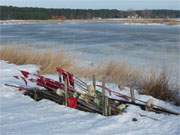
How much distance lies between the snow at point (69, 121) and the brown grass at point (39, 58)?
429 centimetres

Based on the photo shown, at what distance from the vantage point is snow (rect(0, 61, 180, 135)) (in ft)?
16.9

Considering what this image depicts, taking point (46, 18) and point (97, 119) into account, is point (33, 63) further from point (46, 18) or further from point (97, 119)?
point (46, 18)

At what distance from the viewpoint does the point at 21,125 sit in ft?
17.7

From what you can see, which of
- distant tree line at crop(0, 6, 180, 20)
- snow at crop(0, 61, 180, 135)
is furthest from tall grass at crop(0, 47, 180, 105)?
distant tree line at crop(0, 6, 180, 20)

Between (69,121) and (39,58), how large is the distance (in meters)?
6.76

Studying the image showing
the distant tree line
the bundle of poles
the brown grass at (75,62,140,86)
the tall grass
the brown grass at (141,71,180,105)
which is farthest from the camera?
the distant tree line

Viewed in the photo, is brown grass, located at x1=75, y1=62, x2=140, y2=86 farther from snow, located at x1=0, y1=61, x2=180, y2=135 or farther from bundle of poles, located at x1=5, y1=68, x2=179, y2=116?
snow, located at x1=0, y1=61, x2=180, y2=135

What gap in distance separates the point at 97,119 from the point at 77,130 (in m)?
0.57

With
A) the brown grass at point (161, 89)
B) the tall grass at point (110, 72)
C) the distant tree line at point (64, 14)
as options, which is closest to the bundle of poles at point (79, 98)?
the brown grass at point (161, 89)

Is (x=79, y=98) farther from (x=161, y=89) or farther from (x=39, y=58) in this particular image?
(x=39, y=58)

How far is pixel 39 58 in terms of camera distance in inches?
479

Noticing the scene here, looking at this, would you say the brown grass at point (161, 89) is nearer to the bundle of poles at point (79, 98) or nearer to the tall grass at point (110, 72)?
the tall grass at point (110, 72)

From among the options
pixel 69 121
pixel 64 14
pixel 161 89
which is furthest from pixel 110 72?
pixel 64 14

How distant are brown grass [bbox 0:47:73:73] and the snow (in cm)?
429
